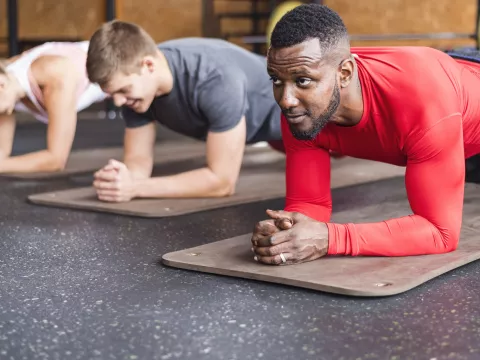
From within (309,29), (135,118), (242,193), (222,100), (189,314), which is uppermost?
(309,29)

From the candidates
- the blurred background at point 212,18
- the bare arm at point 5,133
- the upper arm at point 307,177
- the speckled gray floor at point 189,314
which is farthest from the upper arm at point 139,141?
the blurred background at point 212,18

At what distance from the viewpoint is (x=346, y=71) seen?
170 cm

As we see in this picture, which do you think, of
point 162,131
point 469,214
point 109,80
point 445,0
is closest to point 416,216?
point 469,214

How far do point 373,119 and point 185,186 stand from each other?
1014 mm

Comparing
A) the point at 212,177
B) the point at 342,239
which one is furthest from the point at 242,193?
the point at 342,239

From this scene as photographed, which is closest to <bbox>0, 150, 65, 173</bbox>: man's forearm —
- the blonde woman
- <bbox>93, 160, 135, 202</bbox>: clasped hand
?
the blonde woman

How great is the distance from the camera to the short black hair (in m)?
1.64

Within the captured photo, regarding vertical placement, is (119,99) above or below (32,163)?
above

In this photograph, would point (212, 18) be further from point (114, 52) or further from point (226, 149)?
point (114, 52)

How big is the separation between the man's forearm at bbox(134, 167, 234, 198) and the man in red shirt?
2.74ft

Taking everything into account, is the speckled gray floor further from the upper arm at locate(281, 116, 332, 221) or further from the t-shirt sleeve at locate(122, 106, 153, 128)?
the t-shirt sleeve at locate(122, 106, 153, 128)

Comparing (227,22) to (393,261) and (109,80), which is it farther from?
(393,261)

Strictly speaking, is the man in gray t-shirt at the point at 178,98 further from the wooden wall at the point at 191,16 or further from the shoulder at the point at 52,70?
the wooden wall at the point at 191,16

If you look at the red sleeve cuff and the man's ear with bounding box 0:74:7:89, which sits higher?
the man's ear with bounding box 0:74:7:89
